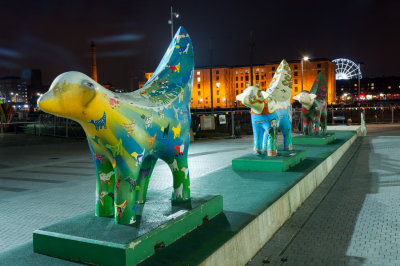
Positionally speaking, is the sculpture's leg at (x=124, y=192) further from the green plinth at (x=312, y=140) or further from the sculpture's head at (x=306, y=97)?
the sculpture's head at (x=306, y=97)

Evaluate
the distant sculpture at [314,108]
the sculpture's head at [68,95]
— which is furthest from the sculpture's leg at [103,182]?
the distant sculpture at [314,108]

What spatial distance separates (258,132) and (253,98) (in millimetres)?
985

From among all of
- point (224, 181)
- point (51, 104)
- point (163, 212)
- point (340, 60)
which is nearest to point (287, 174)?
point (224, 181)

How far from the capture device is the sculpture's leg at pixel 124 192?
307cm

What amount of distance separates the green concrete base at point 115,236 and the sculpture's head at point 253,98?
3711 mm

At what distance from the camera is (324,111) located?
12984 millimetres

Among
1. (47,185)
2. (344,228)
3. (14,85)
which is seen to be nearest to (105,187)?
(344,228)

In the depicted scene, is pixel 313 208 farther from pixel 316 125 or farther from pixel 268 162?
pixel 316 125

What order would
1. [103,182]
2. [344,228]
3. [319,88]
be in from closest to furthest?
[103,182] → [344,228] → [319,88]

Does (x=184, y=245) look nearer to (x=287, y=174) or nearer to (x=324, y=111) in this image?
(x=287, y=174)

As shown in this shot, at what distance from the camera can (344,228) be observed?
190 inches

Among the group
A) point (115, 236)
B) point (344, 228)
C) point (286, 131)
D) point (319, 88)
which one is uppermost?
point (319, 88)

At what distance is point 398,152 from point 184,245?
11232 millimetres

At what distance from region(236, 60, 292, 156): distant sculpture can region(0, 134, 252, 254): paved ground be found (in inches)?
72.4
